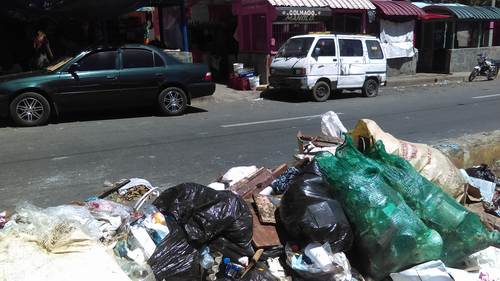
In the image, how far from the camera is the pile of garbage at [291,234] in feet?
11.2

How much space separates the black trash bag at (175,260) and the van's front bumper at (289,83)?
11.0 meters

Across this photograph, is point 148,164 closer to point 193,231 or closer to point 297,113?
point 193,231

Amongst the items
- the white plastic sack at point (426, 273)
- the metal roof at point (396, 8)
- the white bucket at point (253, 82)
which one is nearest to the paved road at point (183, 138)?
the white bucket at point (253, 82)

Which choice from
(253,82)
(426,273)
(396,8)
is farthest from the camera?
(396,8)

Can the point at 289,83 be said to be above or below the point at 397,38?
below

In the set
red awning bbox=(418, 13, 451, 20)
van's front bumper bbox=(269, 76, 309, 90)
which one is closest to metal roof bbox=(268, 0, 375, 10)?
van's front bumper bbox=(269, 76, 309, 90)

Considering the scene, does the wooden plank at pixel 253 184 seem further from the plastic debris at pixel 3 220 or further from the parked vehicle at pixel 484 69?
the parked vehicle at pixel 484 69

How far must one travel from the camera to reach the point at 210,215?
12.1 ft

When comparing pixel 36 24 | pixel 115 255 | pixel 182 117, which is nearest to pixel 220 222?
pixel 115 255

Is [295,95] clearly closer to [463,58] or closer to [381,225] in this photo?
[463,58]

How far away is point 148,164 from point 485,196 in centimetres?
427

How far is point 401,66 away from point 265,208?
61.7 ft

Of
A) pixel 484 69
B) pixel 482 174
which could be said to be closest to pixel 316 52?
pixel 482 174

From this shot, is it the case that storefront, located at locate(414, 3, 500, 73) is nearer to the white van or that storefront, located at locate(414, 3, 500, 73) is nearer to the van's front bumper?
the white van
